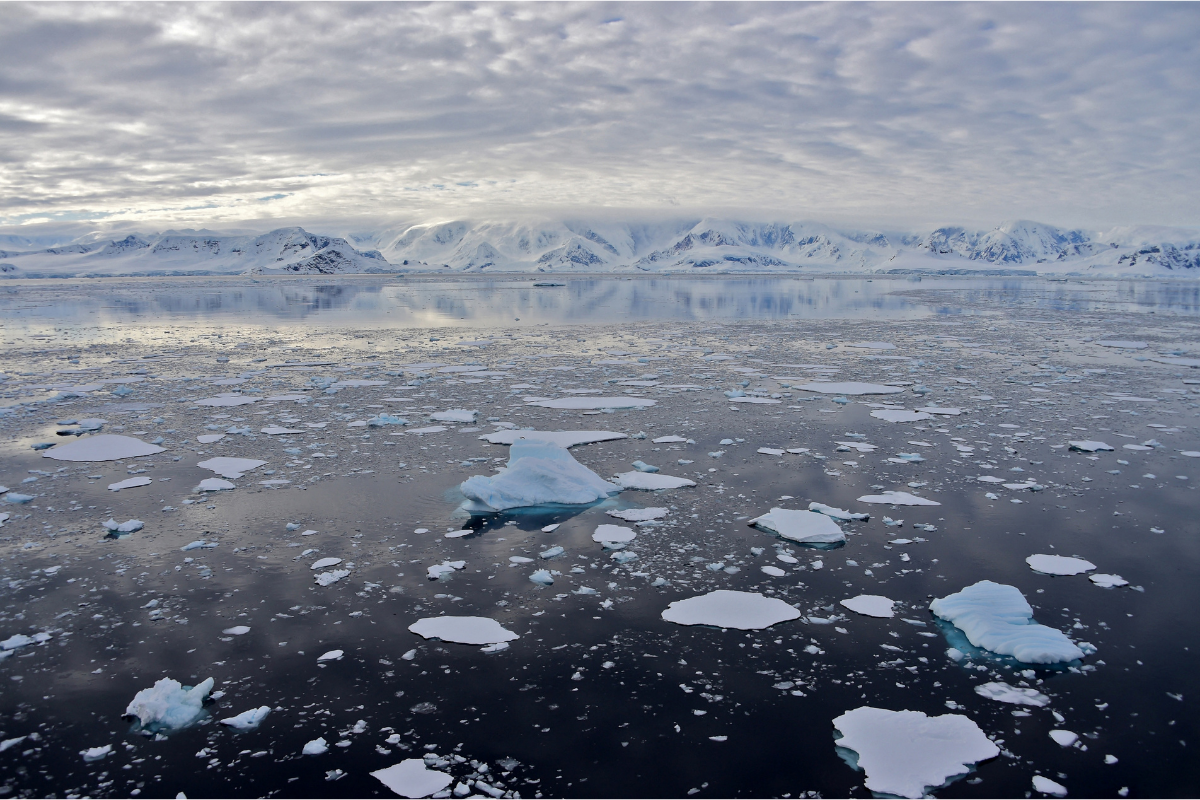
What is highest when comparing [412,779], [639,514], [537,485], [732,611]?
[537,485]

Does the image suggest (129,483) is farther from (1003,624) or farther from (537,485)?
(1003,624)

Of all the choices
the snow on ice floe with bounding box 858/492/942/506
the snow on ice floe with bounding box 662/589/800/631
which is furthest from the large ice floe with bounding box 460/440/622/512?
the snow on ice floe with bounding box 858/492/942/506

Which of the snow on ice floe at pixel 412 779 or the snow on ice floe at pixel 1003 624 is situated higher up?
the snow on ice floe at pixel 1003 624

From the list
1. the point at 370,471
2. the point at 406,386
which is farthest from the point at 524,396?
the point at 370,471

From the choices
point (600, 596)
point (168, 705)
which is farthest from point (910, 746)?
point (168, 705)

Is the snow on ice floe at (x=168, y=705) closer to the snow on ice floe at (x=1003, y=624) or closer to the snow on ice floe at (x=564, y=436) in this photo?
the snow on ice floe at (x=1003, y=624)

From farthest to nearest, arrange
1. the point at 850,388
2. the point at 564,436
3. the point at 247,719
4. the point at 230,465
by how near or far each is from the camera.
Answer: the point at 850,388
the point at 564,436
the point at 230,465
the point at 247,719

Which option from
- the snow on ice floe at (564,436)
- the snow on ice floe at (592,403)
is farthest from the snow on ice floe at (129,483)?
the snow on ice floe at (592,403)
